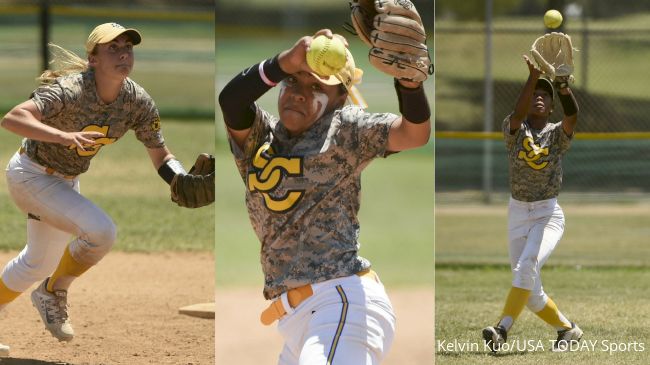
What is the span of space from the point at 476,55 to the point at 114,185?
33.3 feet

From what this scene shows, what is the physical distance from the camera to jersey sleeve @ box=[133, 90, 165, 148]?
17.6ft

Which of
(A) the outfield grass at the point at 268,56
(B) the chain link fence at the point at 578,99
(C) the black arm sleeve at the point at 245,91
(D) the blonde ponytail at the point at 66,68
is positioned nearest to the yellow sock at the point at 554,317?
(A) the outfield grass at the point at 268,56

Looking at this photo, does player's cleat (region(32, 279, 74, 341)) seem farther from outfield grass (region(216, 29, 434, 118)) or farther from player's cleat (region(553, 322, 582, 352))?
player's cleat (region(553, 322, 582, 352))

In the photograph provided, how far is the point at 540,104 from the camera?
6246 millimetres

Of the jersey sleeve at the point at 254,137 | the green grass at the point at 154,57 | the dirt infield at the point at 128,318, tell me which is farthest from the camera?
the green grass at the point at 154,57

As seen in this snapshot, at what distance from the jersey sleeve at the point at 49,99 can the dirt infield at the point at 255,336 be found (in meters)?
1.19

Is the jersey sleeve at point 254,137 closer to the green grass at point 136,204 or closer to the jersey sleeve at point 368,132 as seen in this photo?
the jersey sleeve at point 368,132

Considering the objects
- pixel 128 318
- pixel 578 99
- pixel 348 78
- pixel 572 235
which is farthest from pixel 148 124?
pixel 578 99

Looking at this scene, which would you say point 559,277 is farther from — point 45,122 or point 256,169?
point 256,169

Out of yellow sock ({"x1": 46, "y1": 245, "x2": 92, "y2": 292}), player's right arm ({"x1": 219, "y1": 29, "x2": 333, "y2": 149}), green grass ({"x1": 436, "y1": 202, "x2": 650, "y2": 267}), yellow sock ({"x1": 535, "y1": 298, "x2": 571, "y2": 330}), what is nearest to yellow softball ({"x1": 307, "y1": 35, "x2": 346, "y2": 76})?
player's right arm ({"x1": 219, "y1": 29, "x2": 333, "y2": 149})

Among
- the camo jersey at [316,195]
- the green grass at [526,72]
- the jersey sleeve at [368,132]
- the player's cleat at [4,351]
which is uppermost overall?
the jersey sleeve at [368,132]

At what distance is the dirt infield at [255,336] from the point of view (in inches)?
195

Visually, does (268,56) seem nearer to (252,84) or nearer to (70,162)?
(70,162)

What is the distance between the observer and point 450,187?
13672 mm
